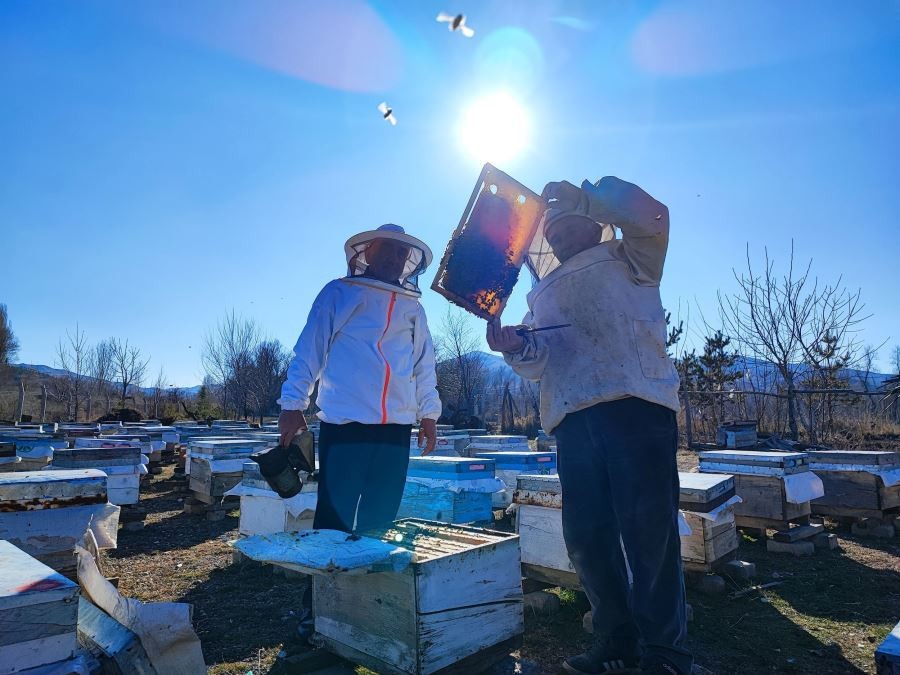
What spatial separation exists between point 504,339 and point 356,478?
95 cm

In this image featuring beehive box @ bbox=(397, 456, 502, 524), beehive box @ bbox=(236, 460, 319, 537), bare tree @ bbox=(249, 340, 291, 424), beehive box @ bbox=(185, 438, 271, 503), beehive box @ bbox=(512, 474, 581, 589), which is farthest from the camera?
bare tree @ bbox=(249, 340, 291, 424)

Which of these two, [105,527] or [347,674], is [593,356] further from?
[105,527]

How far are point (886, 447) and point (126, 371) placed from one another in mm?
32682

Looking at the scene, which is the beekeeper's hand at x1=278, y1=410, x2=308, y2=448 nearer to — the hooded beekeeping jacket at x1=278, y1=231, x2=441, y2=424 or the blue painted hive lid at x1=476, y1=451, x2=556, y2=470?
the hooded beekeeping jacket at x1=278, y1=231, x2=441, y2=424

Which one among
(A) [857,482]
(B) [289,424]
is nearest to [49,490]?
(B) [289,424]

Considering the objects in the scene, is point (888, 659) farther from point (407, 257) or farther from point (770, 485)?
point (770, 485)

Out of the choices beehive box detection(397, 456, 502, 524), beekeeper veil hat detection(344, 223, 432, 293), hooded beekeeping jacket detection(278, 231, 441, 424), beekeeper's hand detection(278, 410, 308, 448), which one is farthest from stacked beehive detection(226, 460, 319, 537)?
beekeeper veil hat detection(344, 223, 432, 293)

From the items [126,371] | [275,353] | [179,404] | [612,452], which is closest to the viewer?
[612,452]

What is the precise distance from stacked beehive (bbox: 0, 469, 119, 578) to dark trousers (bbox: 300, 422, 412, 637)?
38.0 inches

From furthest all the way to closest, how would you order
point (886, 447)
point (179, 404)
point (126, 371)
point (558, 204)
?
point (126, 371) < point (179, 404) < point (886, 447) < point (558, 204)

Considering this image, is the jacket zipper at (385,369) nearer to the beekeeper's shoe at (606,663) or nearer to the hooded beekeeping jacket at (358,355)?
the hooded beekeeping jacket at (358,355)

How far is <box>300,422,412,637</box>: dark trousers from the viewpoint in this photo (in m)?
2.36

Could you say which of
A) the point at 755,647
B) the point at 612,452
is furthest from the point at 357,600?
the point at 755,647

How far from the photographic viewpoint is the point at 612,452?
186cm
